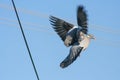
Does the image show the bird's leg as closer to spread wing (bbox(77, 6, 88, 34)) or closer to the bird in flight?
the bird in flight

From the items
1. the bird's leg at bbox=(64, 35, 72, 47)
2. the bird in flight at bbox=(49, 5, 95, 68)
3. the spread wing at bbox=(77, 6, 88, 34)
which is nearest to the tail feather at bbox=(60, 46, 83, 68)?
the bird in flight at bbox=(49, 5, 95, 68)

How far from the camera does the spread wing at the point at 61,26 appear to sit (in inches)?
124

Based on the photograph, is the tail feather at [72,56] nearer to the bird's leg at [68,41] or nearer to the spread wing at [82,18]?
the bird's leg at [68,41]

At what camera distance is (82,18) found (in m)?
3.14

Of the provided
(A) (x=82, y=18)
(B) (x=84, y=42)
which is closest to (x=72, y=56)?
(B) (x=84, y=42)

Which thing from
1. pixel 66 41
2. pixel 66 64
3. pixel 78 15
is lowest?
pixel 66 64

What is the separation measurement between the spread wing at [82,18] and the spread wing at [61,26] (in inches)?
3.9

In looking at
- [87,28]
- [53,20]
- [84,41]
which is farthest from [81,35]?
[53,20]

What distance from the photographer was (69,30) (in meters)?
3.10

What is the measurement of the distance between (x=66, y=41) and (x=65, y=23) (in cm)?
26

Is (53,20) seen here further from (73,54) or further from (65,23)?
(73,54)

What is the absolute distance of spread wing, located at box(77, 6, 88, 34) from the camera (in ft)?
10.1

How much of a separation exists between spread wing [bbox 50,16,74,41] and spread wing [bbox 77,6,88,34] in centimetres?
10

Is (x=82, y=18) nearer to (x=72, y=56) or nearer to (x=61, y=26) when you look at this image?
(x=61, y=26)
